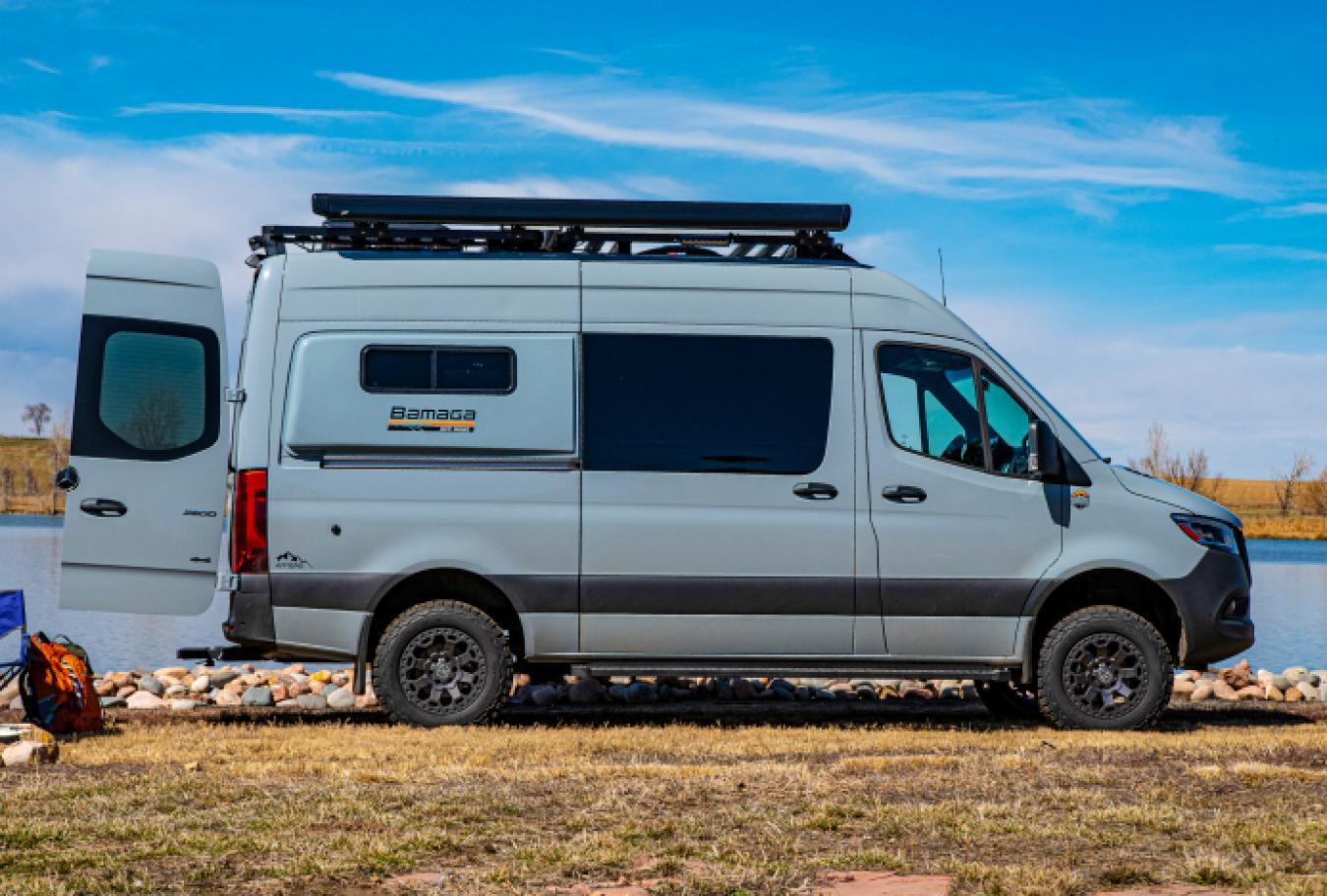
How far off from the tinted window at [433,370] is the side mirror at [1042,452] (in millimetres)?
3366

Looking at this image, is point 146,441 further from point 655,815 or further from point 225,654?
point 655,815

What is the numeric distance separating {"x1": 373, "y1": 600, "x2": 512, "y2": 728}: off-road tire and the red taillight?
0.96 metres

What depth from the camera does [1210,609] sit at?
9945mm

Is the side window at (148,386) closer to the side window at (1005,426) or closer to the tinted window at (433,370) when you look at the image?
the tinted window at (433,370)

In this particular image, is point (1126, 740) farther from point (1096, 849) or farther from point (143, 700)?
point (143, 700)

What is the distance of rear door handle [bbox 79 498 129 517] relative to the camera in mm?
9562

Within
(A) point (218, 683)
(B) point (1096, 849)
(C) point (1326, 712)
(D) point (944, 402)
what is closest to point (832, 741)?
(D) point (944, 402)

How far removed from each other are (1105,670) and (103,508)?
21.7 feet

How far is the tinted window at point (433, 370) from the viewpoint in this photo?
378 inches

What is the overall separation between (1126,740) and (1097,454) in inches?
77.9

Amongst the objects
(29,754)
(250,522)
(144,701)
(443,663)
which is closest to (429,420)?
(250,522)

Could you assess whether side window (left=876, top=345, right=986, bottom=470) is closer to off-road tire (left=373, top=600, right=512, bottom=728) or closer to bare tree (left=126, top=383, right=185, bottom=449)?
off-road tire (left=373, top=600, right=512, bottom=728)

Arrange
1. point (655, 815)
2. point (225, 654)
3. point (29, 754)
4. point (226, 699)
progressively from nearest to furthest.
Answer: point (655, 815), point (29, 754), point (225, 654), point (226, 699)

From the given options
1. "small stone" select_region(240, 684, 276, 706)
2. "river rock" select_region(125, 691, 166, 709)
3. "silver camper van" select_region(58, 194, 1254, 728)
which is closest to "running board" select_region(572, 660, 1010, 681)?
"silver camper van" select_region(58, 194, 1254, 728)
